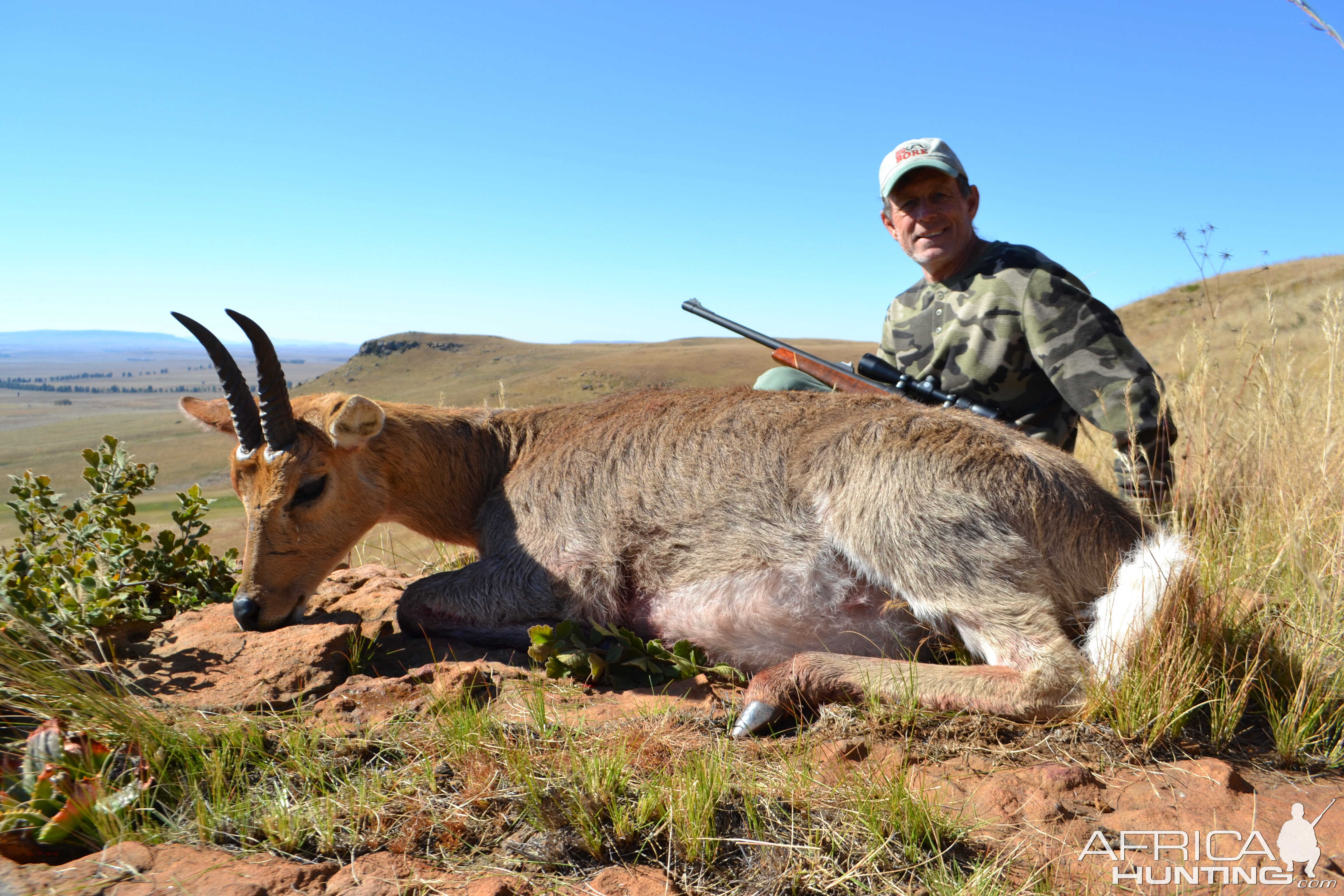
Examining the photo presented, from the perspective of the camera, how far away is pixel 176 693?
347 cm

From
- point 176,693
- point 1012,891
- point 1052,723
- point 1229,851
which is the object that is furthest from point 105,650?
point 1229,851

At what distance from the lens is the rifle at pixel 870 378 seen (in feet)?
18.1

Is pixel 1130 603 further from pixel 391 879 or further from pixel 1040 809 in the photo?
pixel 391 879

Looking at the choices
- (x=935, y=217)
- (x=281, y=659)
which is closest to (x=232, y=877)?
(x=281, y=659)

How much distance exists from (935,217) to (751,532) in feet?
10.7

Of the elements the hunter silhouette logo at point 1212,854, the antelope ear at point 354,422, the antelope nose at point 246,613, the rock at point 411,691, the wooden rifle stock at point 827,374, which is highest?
the wooden rifle stock at point 827,374

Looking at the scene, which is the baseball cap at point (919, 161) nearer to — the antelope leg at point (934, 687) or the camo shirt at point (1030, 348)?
the camo shirt at point (1030, 348)

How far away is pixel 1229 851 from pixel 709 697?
2.05 meters

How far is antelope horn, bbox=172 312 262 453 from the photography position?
4.23 meters

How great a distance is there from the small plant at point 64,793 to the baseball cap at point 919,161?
5656 mm

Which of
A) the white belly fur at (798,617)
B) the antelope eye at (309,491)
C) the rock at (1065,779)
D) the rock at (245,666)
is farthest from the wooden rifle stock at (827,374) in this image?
the rock at (245,666)

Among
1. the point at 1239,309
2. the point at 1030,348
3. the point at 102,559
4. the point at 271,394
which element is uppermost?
the point at 1239,309

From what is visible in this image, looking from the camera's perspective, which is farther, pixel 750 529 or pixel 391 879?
pixel 750 529

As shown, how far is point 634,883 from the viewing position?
2.30 metres
